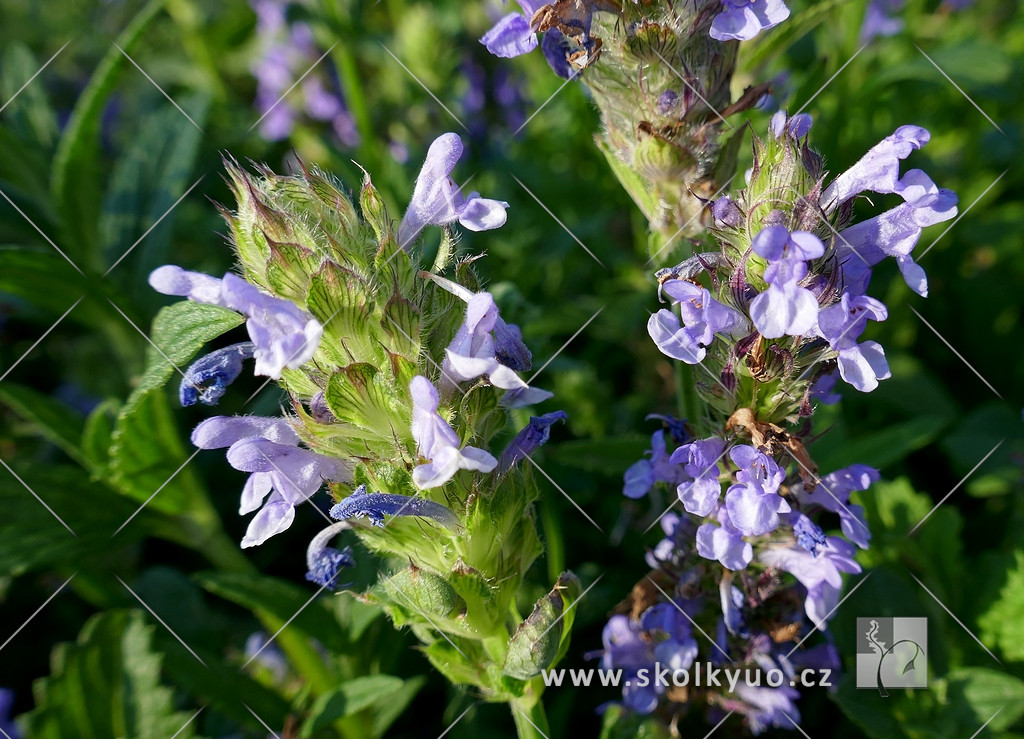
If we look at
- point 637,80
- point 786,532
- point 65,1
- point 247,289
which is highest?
point 65,1

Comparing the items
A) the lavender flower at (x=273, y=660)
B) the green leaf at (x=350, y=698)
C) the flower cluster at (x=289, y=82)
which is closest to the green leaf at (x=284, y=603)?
the green leaf at (x=350, y=698)

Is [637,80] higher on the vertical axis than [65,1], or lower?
lower

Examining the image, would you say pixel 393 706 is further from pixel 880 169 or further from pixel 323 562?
pixel 880 169

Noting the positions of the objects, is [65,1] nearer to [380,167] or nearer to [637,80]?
[380,167]

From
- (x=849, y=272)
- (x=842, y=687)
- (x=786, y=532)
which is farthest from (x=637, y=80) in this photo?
(x=842, y=687)

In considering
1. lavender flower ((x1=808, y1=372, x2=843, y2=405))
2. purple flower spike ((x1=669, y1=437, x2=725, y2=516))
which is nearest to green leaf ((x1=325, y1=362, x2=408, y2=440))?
purple flower spike ((x1=669, y1=437, x2=725, y2=516))

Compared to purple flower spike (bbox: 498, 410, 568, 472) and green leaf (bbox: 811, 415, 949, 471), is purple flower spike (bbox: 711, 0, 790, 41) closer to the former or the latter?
purple flower spike (bbox: 498, 410, 568, 472)

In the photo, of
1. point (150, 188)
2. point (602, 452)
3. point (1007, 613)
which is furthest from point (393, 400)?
point (150, 188)
